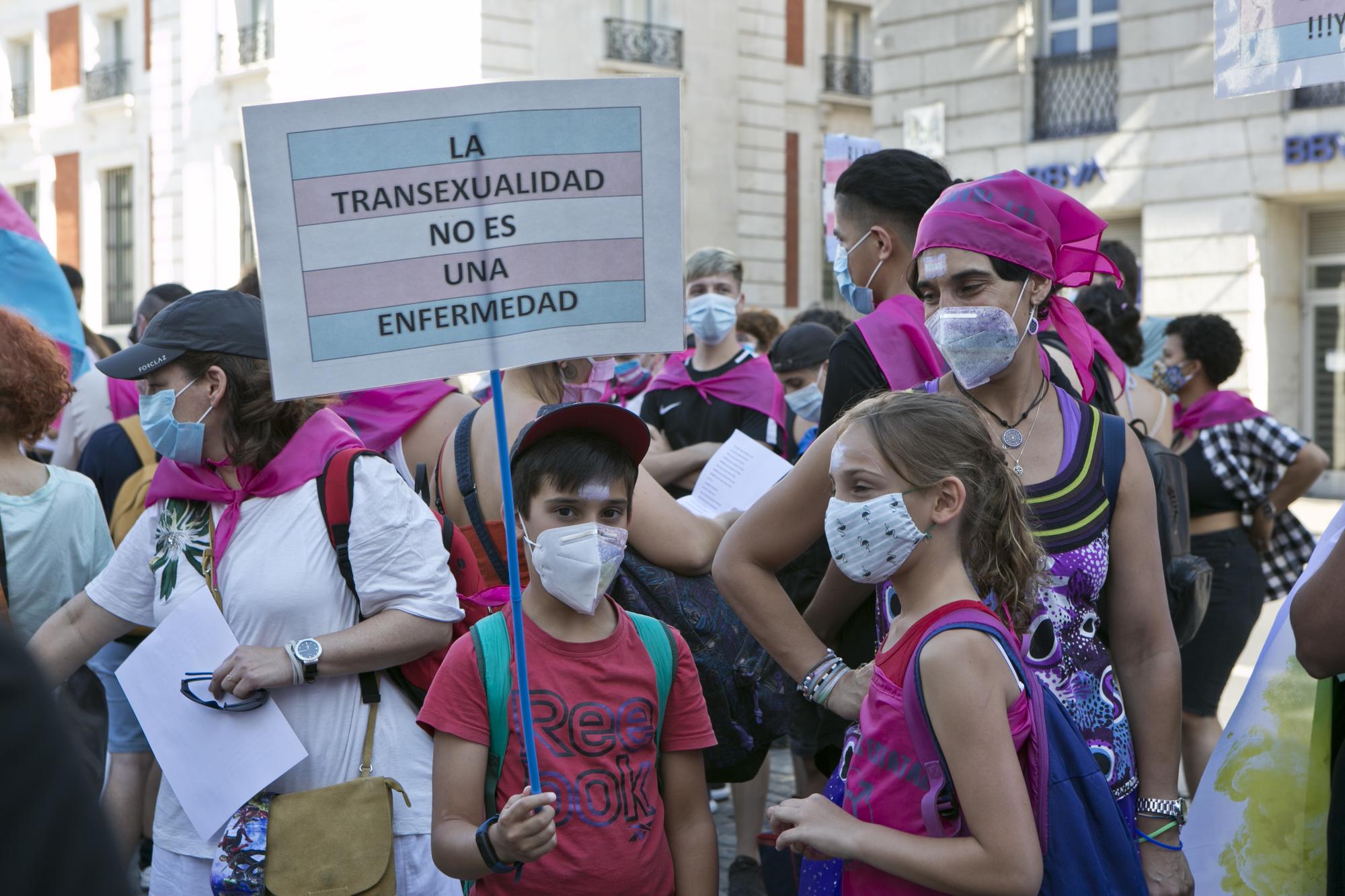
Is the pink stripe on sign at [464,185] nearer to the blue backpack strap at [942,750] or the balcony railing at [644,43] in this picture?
the blue backpack strap at [942,750]

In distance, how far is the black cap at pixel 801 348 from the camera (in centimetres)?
641

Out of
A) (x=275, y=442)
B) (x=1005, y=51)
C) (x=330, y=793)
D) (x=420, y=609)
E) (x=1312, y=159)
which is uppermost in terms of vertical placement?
(x=1005, y=51)

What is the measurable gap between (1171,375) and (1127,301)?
2.31 ft

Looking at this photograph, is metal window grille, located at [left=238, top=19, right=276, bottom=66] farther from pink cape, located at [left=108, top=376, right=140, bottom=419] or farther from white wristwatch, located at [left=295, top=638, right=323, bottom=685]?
white wristwatch, located at [left=295, top=638, right=323, bottom=685]

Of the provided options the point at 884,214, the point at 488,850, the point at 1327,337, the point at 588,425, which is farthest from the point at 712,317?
the point at 1327,337

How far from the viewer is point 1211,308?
16.9 meters

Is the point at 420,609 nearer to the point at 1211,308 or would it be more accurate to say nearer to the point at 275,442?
the point at 275,442

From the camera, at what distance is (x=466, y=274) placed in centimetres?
247

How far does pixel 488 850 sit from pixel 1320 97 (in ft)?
53.7

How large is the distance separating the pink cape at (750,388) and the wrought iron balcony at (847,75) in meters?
22.7

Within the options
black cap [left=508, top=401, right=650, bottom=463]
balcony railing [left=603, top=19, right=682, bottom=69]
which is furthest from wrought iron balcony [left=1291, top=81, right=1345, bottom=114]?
black cap [left=508, top=401, right=650, bottom=463]

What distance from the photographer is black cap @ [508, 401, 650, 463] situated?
2.84 metres

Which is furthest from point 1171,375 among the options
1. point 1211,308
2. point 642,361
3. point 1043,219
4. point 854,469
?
point 1211,308

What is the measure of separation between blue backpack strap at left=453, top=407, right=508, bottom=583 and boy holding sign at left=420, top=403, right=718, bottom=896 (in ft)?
1.69
